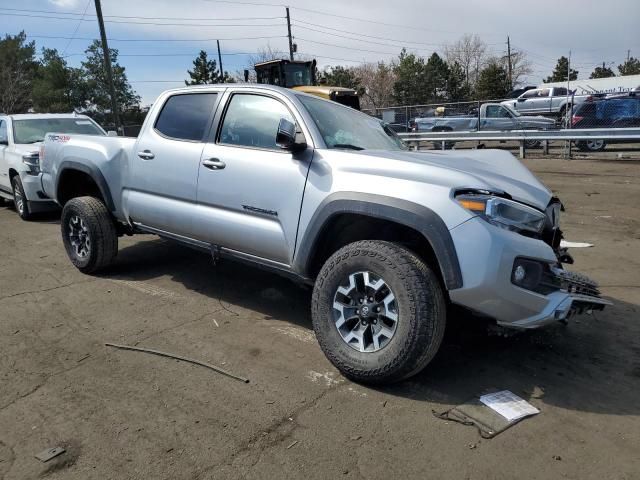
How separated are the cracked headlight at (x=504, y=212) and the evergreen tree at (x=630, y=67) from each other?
8425 centimetres

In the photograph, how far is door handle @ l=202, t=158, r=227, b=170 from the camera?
4152 mm

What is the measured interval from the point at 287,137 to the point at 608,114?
16681 millimetres

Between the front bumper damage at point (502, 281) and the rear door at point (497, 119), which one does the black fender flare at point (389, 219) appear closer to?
the front bumper damage at point (502, 281)

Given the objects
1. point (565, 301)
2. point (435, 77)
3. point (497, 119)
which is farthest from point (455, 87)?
point (565, 301)

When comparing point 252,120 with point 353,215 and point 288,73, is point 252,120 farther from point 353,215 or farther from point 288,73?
point 288,73

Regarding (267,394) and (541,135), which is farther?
(541,135)

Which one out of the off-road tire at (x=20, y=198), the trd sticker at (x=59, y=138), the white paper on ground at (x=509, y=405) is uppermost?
the trd sticker at (x=59, y=138)

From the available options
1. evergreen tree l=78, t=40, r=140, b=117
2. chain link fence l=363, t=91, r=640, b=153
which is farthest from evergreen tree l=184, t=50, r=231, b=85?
chain link fence l=363, t=91, r=640, b=153

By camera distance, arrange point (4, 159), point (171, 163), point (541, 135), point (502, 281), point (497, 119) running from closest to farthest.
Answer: point (502, 281) → point (171, 163) → point (4, 159) → point (541, 135) → point (497, 119)

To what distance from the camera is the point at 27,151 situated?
8.66 meters

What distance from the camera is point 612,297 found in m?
4.75

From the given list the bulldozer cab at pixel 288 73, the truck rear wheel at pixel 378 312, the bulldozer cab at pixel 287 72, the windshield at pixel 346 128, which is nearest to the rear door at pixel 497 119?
the bulldozer cab at pixel 288 73

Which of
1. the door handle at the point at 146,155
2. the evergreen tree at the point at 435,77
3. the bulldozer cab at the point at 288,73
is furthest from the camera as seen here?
the evergreen tree at the point at 435,77

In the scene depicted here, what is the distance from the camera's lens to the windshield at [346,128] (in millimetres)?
3944
